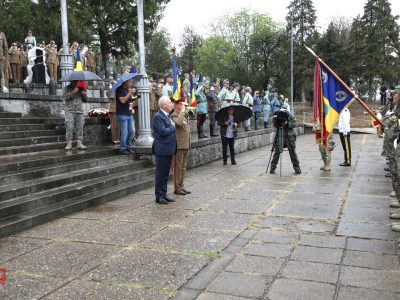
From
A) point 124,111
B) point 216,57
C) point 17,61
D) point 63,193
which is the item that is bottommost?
point 63,193

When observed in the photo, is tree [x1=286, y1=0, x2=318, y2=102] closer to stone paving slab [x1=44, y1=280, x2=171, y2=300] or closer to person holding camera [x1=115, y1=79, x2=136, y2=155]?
person holding camera [x1=115, y1=79, x2=136, y2=155]

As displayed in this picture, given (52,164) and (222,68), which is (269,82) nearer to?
(222,68)

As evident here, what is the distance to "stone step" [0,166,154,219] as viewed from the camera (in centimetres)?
620

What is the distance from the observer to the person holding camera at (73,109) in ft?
32.0

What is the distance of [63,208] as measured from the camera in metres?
6.72

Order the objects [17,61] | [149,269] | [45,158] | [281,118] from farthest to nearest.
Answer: [17,61]
[281,118]
[45,158]
[149,269]

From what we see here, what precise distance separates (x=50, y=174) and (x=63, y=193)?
3.12ft

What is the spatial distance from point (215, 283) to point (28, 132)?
24.1ft

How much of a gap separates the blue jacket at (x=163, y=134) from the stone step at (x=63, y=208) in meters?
1.25

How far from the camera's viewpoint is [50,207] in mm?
6691

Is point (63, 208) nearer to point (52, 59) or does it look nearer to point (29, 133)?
point (29, 133)

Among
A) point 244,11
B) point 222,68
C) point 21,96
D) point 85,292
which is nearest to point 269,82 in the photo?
point 222,68

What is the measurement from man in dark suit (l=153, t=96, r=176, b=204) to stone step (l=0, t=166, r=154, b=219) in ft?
4.10

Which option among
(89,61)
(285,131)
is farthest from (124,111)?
(89,61)
